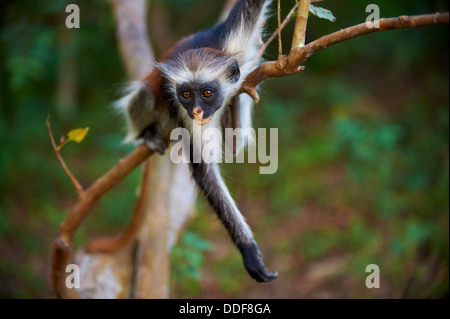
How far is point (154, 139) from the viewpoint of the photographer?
4.07 m

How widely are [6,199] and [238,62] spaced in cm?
592

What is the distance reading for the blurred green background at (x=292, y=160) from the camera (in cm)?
604

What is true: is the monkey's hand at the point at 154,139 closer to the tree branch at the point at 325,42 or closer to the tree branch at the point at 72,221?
the tree branch at the point at 72,221

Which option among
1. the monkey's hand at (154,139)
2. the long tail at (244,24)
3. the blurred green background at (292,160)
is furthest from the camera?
the blurred green background at (292,160)

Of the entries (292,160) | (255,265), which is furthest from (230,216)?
(292,160)

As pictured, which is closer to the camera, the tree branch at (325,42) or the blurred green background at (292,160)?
the tree branch at (325,42)

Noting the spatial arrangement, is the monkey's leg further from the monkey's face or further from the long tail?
the long tail

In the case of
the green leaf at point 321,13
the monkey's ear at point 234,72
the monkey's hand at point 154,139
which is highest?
the green leaf at point 321,13

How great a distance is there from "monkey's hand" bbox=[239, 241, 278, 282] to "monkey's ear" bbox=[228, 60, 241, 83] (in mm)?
1280

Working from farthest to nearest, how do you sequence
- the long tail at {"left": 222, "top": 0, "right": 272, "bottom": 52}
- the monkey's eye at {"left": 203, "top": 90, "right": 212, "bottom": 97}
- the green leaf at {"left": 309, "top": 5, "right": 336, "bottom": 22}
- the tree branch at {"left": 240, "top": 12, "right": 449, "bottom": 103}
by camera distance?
the monkey's eye at {"left": 203, "top": 90, "right": 212, "bottom": 97}, the long tail at {"left": 222, "top": 0, "right": 272, "bottom": 52}, the green leaf at {"left": 309, "top": 5, "right": 336, "bottom": 22}, the tree branch at {"left": 240, "top": 12, "right": 449, "bottom": 103}

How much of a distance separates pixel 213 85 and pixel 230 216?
1.04 metres

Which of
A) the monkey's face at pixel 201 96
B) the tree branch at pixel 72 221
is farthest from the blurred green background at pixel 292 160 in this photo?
the monkey's face at pixel 201 96

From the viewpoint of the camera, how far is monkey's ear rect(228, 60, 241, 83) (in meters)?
3.33

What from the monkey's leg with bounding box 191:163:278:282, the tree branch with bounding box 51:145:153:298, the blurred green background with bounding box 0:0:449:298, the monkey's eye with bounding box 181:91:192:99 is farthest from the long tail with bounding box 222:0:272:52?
the blurred green background with bounding box 0:0:449:298
